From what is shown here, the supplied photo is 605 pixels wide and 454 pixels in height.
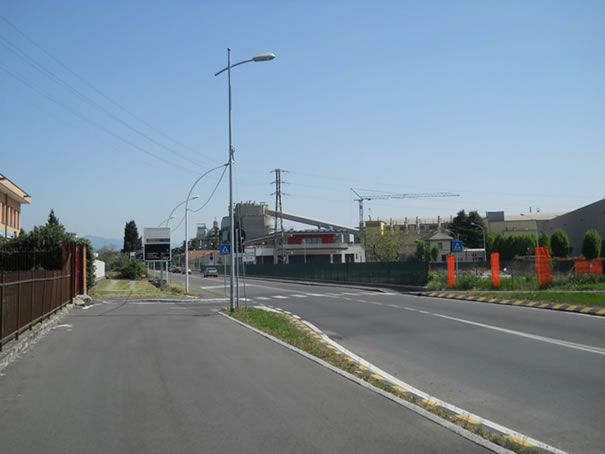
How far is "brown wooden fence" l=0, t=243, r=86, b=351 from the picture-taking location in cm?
1120

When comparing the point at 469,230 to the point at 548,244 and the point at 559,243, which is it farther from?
the point at 559,243

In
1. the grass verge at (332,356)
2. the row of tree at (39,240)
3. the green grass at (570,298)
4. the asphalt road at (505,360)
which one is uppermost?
the row of tree at (39,240)

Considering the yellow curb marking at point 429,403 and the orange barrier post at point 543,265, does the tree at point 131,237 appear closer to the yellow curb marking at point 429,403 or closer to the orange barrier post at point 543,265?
the orange barrier post at point 543,265

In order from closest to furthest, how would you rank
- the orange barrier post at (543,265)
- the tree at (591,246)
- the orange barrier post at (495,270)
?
the orange barrier post at (543,265)
the orange barrier post at (495,270)
the tree at (591,246)

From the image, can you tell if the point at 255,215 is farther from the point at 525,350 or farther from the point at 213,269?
the point at 525,350

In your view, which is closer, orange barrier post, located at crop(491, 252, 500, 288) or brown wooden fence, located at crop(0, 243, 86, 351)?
brown wooden fence, located at crop(0, 243, 86, 351)

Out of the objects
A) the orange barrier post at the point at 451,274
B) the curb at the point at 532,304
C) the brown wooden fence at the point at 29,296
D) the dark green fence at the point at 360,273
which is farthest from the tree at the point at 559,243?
the brown wooden fence at the point at 29,296

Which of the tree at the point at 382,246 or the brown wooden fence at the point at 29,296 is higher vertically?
the tree at the point at 382,246

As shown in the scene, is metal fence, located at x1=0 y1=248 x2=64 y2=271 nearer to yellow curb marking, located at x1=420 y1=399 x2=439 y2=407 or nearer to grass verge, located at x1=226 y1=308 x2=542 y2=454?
grass verge, located at x1=226 y1=308 x2=542 y2=454

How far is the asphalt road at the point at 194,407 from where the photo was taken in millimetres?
5617

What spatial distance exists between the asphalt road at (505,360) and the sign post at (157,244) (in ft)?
82.2

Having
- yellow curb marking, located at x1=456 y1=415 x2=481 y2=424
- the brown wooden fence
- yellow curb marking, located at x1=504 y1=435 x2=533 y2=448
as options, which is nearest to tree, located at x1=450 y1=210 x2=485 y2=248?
the brown wooden fence

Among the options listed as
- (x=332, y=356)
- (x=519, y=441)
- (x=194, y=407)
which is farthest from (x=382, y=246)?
(x=519, y=441)

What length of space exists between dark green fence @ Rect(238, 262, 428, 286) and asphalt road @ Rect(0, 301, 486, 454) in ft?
95.3
